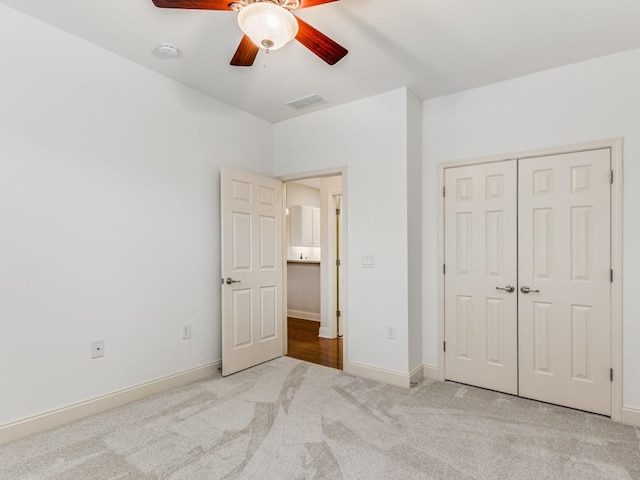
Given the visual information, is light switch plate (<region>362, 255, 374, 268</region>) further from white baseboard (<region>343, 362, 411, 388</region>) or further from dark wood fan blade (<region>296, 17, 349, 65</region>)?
dark wood fan blade (<region>296, 17, 349, 65</region>)

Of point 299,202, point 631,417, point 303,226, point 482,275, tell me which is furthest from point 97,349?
point 299,202

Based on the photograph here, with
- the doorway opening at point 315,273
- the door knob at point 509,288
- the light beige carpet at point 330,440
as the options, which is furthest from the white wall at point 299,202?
the door knob at point 509,288

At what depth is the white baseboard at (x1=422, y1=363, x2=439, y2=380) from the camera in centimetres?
341

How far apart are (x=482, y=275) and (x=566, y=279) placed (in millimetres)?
625

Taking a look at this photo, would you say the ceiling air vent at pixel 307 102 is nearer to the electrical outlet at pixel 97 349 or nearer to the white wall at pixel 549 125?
the white wall at pixel 549 125

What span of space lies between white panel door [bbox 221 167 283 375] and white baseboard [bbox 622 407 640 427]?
306 cm

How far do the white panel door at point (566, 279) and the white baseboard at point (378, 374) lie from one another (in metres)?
0.97

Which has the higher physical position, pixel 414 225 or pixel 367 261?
pixel 414 225

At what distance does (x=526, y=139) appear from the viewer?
3.00 m

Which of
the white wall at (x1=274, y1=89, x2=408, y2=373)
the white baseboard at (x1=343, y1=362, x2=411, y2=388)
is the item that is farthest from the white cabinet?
the white baseboard at (x1=343, y1=362, x2=411, y2=388)

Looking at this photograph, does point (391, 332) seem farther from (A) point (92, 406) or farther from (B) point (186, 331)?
(A) point (92, 406)

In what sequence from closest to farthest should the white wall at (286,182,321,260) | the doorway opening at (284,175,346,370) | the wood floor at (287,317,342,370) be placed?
the wood floor at (287,317,342,370)
the doorway opening at (284,175,346,370)
the white wall at (286,182,321,260)

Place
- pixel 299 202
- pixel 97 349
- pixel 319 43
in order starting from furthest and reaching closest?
pixel 299 202, pixel 97 349, pixel 319 43

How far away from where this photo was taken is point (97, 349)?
266 cm
